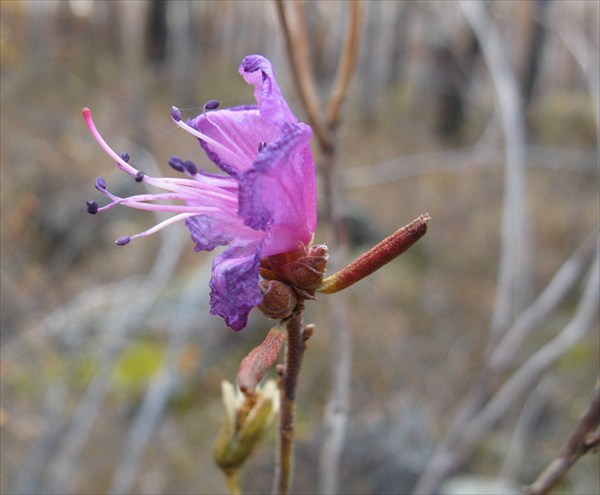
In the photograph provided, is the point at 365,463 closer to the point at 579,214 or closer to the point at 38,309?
the point at 38,309

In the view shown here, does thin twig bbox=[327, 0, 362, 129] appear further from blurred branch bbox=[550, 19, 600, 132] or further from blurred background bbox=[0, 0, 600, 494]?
blurred branch bbox=[550, 19, 600, 132]

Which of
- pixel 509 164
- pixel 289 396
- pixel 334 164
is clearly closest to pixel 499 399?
pixel 509 164

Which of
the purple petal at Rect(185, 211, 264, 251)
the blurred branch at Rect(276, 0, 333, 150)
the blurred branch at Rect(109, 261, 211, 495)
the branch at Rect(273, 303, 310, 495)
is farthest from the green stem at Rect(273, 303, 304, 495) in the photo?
the blurred branch at Rect(109, 261, 211, 495)

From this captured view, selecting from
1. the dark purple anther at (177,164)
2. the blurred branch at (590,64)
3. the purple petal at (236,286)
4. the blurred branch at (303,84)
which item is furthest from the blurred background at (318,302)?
the purple petal at (236,286)

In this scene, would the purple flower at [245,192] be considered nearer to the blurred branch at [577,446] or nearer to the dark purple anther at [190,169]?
the dark purple anther at [190,169]

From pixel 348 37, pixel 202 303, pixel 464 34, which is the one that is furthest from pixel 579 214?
pixel 348 37

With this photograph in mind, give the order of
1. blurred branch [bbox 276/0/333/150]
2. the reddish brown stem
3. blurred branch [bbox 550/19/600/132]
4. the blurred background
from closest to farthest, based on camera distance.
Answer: the reddish brown stem → blurred branch [bbox 276/0/333/150] → blurred branch [bbox 550/19/600/132] → the blurred background

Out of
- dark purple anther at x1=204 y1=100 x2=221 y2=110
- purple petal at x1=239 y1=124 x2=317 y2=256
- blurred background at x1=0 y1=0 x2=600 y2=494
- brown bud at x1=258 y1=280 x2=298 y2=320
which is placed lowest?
blurred background at x1=0 y1=0 x2=600 y2=494
